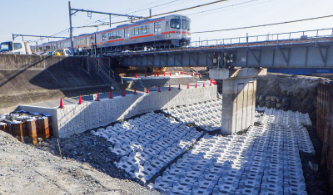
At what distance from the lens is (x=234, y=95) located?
57.1 ft

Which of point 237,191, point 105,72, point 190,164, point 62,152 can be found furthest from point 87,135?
point 105,72

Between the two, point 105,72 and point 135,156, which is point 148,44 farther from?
point 135,156

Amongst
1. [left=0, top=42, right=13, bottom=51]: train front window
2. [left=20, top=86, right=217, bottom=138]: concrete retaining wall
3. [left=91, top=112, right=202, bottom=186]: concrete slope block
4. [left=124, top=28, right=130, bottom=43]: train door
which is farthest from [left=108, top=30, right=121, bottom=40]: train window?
[left=91, top=112, right=202, bottom=186]: concrete slope block

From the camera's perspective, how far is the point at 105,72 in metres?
20.8

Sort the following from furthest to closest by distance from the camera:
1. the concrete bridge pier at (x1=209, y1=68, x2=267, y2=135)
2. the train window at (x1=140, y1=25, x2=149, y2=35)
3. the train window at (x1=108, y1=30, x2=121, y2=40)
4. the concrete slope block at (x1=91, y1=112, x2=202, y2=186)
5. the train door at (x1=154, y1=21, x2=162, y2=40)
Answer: the train window at (x1=108, y1=30, x2=121, y2=40)
the train window at (x1=140, y1=25, x2=149, y2=35)
the train door at (x1=154, y1=21, x2=162, y2=40)
the concrete bridge pier at (x1=209, y1=68, x2=267, y2=135)
the concrete slope block at (x1=91, y1=112, x2=202, y2=186)

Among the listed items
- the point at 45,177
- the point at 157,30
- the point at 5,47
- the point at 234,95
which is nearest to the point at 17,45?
the point at 5,47

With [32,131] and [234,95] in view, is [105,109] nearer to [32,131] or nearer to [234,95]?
[32,131]

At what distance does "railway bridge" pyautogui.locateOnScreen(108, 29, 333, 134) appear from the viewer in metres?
12.6

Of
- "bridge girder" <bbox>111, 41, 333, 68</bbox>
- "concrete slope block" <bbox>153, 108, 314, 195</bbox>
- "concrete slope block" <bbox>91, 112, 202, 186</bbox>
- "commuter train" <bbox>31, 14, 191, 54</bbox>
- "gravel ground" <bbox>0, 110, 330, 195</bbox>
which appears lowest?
"concrete slope block" <bbox>153, 108, 314, 195</bbox>

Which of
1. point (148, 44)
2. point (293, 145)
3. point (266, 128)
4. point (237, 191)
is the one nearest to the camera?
point (237, 191)

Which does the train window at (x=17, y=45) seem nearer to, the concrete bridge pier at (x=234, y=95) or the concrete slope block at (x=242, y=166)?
the concrete bridge pier at (x=234, y=95)

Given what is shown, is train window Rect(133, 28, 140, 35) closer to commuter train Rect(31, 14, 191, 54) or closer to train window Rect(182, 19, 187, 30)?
commuter train Rect(31, 14, 191, 54)

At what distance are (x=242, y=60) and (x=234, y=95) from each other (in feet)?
9.95

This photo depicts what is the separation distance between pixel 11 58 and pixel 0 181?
12651mm
